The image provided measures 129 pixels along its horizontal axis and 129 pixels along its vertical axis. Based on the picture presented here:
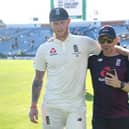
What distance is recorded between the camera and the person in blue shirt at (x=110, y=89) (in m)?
5.61

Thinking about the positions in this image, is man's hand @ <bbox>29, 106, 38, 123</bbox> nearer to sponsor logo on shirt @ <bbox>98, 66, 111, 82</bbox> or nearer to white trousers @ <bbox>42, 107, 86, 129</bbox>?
white trousers @ <bbox>42, 107, 86, 129</bbox>

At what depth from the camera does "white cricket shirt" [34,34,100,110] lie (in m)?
5.87

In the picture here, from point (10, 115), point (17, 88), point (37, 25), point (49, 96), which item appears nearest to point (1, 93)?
point (17, 88)

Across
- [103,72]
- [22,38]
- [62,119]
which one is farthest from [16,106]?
[22,38]

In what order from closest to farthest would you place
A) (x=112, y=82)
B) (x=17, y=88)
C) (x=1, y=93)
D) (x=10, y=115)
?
(x=112, y=82), (x=10, y=115), (x=1, y=93), (x=17, y=88)

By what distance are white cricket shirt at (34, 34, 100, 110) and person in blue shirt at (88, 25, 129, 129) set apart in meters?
0.25

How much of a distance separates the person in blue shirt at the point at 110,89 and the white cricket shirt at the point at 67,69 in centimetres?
25

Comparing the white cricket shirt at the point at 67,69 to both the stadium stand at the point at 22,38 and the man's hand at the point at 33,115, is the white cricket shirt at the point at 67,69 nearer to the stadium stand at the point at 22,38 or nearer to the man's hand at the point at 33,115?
the man's hand at the point at 33,115

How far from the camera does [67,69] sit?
586cm

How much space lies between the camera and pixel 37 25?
6000 centimetres

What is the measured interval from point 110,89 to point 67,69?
61 centimetres

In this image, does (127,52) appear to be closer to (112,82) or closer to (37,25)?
(112,82)

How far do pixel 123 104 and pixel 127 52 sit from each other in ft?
2.06

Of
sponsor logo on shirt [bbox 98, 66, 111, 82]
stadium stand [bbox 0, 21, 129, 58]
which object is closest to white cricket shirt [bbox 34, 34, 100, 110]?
sponsor logo on shirt [bbox 98, 66, 111, 82]
